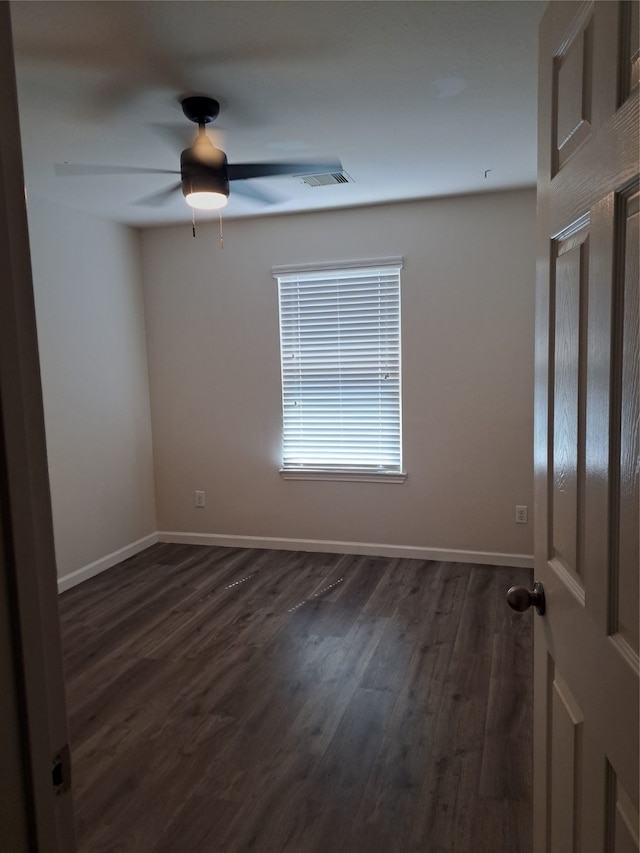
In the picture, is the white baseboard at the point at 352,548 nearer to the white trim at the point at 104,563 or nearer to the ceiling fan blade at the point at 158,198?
the white trim at the point at 104,563

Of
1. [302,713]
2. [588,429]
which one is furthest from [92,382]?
[588,429]

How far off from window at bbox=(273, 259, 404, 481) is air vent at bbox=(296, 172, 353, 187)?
0.77m

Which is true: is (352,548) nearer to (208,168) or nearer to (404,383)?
(404,383)

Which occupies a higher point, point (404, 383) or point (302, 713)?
point (404, 383)

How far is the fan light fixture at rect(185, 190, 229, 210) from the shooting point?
2492 millimetres

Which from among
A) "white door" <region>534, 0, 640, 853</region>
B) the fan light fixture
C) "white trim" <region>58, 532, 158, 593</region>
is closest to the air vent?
the fan light fixture

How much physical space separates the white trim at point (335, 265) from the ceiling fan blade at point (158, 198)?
0.98 metres

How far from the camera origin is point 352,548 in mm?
4531

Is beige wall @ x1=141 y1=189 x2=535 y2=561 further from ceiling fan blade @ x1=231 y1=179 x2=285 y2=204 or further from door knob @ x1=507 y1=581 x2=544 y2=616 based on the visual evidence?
door knob @ x1=507 y1=581 x2=544 y2=616

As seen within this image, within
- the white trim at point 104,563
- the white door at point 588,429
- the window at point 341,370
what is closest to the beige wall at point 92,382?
the white trim at point 104,563

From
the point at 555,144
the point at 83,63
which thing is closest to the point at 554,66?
the point at 555,144

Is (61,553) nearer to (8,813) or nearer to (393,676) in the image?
(393,676)

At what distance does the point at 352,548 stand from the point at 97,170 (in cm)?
315

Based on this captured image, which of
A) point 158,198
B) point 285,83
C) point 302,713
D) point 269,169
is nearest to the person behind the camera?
point 285,83
